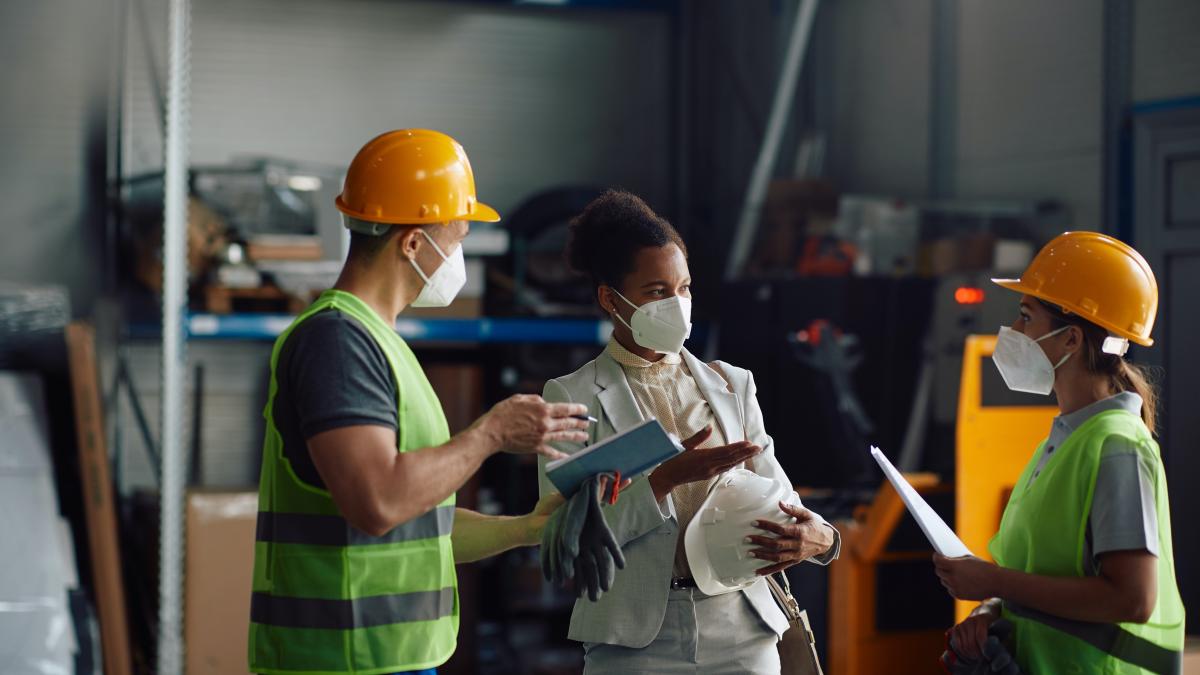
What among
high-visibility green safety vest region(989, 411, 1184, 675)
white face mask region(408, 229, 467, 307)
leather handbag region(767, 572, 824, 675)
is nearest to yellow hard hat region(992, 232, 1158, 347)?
high-visibility green safety vest region(989, 411, 1184, 675)

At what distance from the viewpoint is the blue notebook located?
2000 mm

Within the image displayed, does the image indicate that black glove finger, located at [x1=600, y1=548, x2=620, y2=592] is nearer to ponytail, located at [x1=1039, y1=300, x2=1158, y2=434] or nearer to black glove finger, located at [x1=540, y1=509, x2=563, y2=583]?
black glove finger, located at [x1=540, y1=509, x2=563, y2=583]

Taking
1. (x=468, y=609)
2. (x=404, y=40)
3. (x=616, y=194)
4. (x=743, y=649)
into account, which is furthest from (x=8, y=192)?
(x=743, y=649)

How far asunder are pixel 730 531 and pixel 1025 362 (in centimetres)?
81

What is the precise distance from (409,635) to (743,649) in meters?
0.68

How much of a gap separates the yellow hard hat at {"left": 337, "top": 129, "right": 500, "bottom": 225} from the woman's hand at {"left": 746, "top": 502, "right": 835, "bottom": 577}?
0.79 metres

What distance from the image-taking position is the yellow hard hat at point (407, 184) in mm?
2092

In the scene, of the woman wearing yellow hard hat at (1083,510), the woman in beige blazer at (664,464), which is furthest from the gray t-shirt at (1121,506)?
the woman in beige blazer at (664,464)

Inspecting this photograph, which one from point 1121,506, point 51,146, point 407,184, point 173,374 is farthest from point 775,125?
point 407,184

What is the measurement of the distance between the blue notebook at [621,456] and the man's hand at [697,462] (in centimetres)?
15

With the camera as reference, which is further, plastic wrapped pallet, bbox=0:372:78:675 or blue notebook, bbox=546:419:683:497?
plastic wrapped pallet, bbox=0:372:78:675

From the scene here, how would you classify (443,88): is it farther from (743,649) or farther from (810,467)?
(743,649)

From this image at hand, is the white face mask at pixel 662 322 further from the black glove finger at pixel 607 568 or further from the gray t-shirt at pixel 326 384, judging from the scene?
the gray t-shirt at pixel 326 384

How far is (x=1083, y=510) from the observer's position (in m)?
2.26
